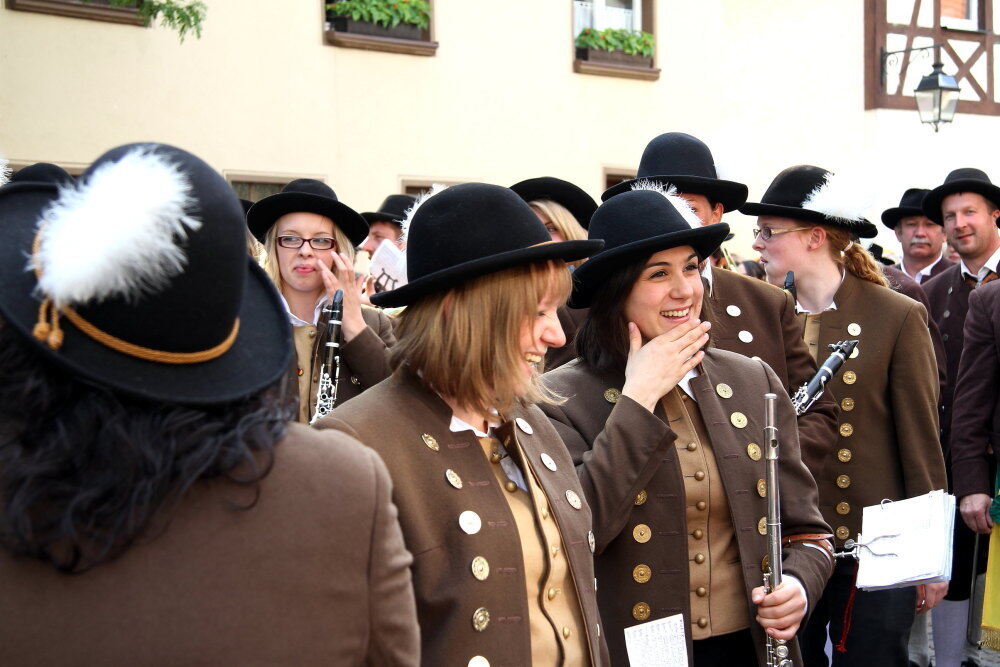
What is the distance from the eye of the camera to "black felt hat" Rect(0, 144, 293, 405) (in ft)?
4.86

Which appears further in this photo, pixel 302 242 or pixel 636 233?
pixel 302 242

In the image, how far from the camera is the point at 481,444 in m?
2.73

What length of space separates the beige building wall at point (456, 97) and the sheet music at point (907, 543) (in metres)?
7.51

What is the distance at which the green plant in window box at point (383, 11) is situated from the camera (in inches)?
519

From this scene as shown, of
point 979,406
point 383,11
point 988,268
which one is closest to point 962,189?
point 988,268

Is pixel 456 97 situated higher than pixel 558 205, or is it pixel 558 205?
pixel 456 97

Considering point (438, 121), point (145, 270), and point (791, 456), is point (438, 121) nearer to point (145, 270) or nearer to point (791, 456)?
point (791, 456)

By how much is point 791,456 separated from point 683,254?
0.70 metres

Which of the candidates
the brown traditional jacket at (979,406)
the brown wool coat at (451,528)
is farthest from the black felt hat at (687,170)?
the brown wool coat at (451,528)

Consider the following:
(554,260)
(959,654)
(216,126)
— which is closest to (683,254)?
(554,260)

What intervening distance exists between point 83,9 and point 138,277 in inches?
441

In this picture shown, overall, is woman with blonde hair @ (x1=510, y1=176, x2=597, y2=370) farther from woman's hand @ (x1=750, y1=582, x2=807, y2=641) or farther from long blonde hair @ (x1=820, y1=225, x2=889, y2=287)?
woman's hand @ (x1=750, y1=582, x2=807, y2=641)

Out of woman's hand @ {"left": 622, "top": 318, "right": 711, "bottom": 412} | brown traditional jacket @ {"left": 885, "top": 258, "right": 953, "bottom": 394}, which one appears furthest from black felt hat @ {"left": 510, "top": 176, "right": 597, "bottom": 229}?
woman's hand @ {"left": 622, "top": 318, "right": 711, "bottom": 412}

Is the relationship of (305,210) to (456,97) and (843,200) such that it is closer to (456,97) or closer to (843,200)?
(843,200)
